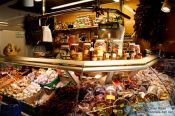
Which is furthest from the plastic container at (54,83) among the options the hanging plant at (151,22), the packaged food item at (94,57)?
the hanging plant at (151,22)

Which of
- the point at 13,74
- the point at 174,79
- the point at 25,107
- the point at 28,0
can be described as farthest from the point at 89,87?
the point at 28,0

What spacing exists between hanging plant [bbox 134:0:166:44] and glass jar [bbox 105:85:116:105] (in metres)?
2.56

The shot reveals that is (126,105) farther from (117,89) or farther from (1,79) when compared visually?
(1,79)

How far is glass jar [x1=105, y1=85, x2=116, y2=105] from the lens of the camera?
123 inches

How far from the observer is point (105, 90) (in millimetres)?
3281

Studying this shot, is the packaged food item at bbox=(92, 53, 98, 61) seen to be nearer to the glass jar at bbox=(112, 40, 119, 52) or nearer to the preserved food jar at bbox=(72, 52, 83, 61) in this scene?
the preserved food jar at bbox=(72, 52, 83, 61)

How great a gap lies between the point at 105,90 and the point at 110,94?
11 centimetres

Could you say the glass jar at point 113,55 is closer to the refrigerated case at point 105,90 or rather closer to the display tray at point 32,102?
the refrigerated case at point 105,90

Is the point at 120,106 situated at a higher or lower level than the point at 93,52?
lower

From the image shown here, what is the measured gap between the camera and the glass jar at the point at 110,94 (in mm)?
3118

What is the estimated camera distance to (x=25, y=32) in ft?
31.6

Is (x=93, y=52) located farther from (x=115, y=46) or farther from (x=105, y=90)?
(x=105, y=90)

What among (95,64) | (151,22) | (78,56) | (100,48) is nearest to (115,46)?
(100,48)

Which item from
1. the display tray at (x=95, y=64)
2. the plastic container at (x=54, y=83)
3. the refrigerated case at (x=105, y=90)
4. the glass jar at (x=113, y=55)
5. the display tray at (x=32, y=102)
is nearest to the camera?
the display tray at (x=95, y=64)
